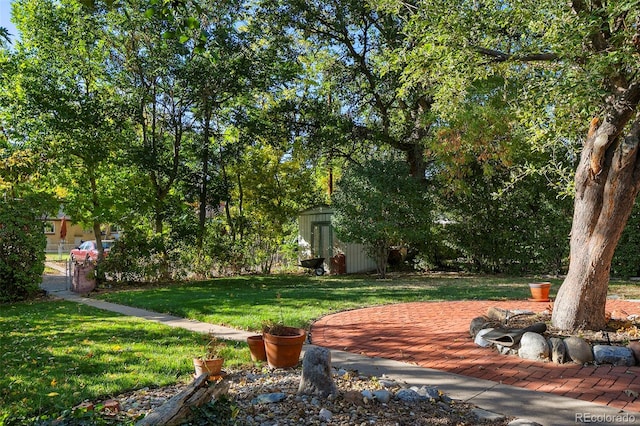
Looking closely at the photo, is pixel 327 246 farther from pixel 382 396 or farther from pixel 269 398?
pixel 269 398

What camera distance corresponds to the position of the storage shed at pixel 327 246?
17.4 metres

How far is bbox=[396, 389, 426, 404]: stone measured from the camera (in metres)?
3.77

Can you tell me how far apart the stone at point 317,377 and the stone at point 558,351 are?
104 inches

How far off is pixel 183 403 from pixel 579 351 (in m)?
4.08

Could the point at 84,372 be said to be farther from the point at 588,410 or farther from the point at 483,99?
the point at 483,99

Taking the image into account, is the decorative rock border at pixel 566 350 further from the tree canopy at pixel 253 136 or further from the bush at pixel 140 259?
the bush at pixel 140 259

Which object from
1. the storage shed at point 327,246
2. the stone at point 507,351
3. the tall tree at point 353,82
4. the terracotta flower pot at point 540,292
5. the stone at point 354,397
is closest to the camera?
the stone at point 354,397

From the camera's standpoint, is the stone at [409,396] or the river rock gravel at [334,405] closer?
the river rock gravel at [334,405]

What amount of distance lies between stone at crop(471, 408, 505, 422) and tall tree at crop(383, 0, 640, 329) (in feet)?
8.52

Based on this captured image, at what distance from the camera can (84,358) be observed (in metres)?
5.12

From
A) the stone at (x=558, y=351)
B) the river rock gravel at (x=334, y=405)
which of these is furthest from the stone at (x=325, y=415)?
the stone at (x=558, y=351)

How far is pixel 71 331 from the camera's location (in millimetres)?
6609

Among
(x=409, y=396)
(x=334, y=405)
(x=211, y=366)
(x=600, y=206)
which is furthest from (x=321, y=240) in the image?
(x=334, y=405)

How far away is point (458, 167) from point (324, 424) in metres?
11.9
